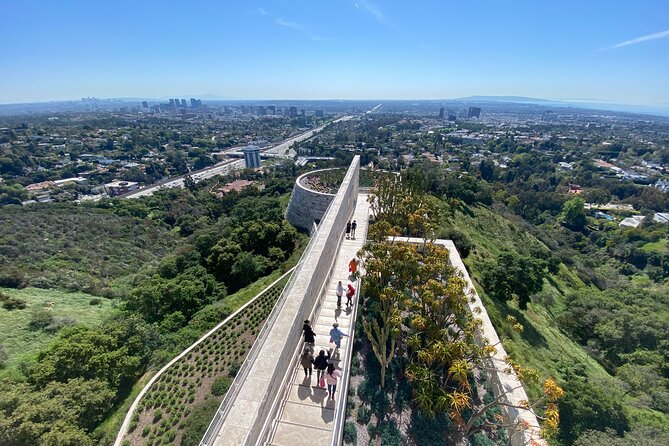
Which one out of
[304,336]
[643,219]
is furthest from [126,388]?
[643,219]

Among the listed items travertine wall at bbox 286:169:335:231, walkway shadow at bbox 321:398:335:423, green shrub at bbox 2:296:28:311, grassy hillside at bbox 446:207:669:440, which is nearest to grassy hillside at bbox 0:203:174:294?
green shrub at bbox 2:296:28:311

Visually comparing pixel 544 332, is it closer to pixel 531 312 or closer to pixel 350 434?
pixel 531 312

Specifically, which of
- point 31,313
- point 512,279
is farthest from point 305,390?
point 31,313

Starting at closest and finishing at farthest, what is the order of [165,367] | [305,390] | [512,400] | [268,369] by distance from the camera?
[268,369] → [305,390] → [512,400] → [165,367]

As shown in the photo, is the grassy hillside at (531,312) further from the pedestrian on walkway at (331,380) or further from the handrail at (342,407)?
the pedestrian on walkway at (331,380)

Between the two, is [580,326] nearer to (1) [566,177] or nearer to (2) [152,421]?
(2) [152,421]

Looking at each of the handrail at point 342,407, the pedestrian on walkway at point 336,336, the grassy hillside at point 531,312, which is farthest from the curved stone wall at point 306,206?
the pedestrian on walkway at point 336,336
